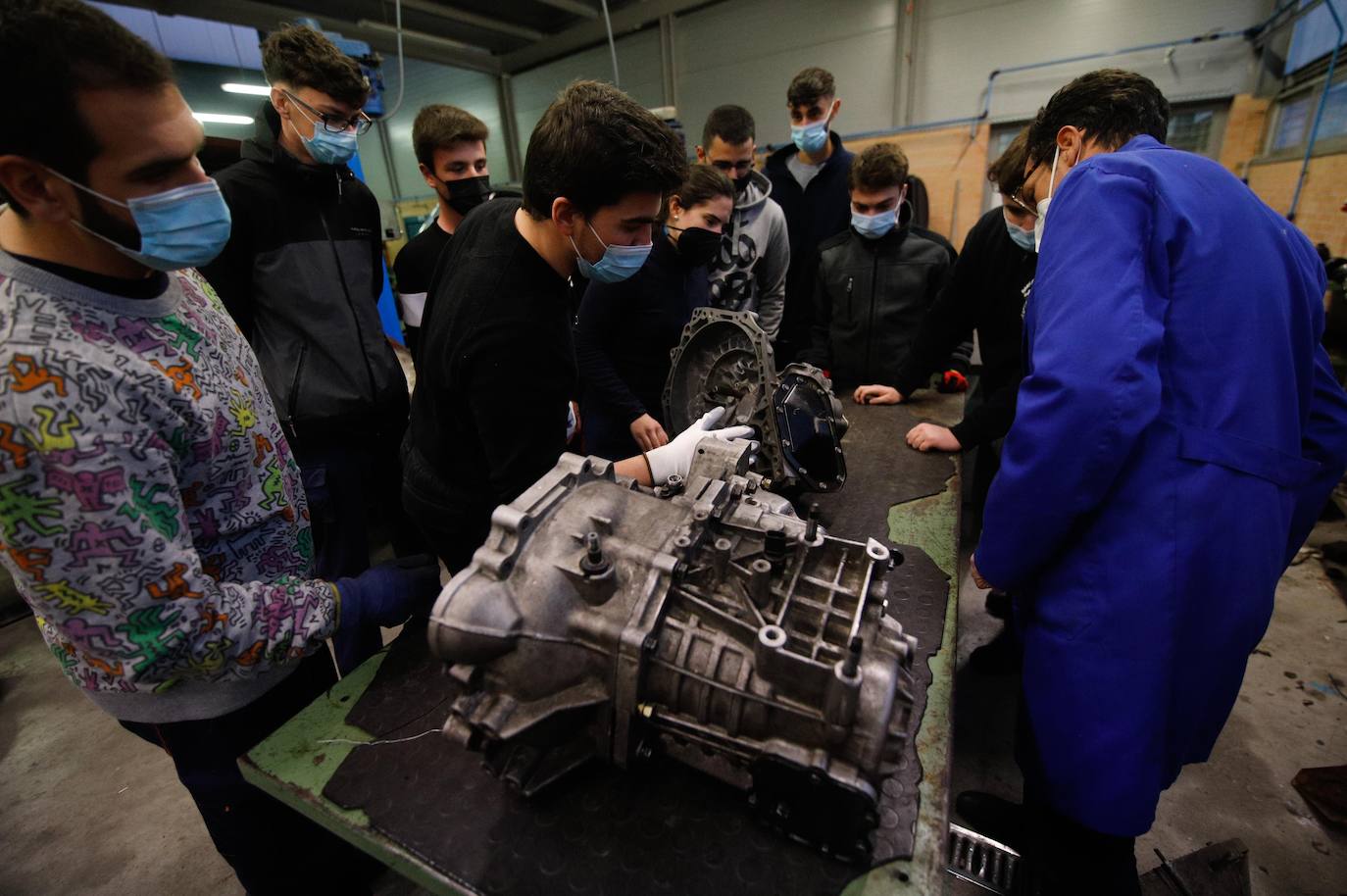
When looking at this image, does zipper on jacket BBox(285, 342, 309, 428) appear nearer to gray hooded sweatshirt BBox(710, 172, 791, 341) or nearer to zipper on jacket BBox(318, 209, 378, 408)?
zipper on jacket BBox(318, 209, 378, 408)

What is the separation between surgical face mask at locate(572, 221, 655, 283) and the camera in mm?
1561

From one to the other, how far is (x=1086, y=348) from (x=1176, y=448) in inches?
12.5

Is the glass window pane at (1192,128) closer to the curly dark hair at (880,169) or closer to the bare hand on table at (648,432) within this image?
the curly dark hair at (880,169)

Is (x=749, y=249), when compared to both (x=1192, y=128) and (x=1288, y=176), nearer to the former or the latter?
(x=1288, y=176)

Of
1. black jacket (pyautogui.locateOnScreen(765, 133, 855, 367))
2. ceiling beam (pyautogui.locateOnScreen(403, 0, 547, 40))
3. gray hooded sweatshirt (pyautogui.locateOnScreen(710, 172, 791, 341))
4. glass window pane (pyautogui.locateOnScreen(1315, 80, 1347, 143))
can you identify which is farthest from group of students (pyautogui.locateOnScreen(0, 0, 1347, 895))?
ceiling beam (pyautogui.locateOnScreen(403, 0, 547, 40))

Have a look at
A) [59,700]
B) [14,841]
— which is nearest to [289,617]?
[14,841]

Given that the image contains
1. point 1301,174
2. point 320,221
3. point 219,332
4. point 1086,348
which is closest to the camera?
point 1086,348

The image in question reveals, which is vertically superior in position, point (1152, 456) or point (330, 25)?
point (330, 25)

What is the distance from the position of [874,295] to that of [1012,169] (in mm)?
978

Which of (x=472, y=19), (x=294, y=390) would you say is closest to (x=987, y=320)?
(x=294, y=390)

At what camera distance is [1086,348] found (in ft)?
4.11

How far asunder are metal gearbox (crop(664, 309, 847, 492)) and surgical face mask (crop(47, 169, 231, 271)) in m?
1.50

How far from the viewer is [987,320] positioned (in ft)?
9.37

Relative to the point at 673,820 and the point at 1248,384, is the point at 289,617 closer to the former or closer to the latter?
the point at 673,820
